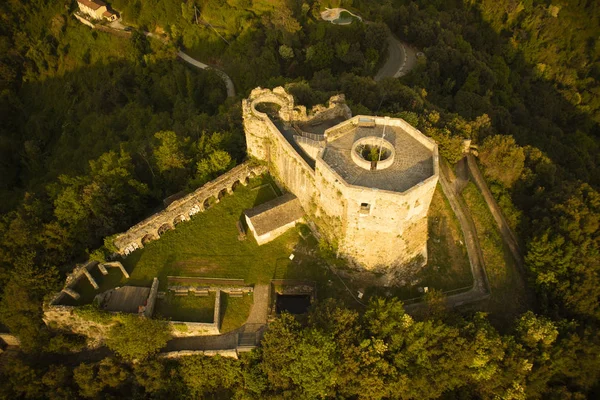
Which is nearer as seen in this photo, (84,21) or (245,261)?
(245,261)

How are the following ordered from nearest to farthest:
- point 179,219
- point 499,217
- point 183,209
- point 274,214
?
1. point 274,214
2. point 183,209
3. point 179,219
4. point 499,217

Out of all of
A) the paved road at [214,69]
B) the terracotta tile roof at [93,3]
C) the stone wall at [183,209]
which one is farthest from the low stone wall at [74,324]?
the terracotta tile roof at [93,3]

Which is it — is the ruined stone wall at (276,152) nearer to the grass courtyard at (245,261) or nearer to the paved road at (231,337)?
the grass courtyard at (245,261)

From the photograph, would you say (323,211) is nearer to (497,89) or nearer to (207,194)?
(207,194)

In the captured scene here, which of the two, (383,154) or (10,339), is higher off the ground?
(383,154)

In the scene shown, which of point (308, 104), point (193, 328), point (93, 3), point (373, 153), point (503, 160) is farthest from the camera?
point (93, 3)

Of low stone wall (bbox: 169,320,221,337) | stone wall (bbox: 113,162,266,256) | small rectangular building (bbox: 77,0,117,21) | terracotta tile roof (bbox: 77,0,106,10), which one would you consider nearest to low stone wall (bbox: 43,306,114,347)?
low stone wall (bbox: 169,320,221,337)

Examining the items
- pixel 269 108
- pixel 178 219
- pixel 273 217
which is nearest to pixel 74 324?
pixel 178 219

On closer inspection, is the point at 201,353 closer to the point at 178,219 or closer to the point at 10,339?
the point at 178,219

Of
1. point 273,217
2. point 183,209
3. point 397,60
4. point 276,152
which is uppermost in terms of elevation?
point 397,60
